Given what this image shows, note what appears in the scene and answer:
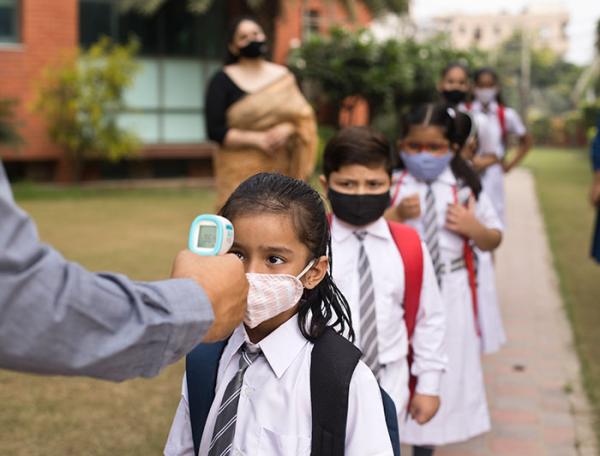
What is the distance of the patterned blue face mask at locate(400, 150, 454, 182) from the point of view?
13.2 ft

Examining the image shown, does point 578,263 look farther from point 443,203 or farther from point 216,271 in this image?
point 216,271

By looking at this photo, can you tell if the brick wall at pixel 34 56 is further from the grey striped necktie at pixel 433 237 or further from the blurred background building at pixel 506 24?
the blurred background building at pixel 506 24

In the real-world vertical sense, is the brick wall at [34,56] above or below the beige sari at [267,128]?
→ below

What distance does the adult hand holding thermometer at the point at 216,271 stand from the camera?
1.46 m

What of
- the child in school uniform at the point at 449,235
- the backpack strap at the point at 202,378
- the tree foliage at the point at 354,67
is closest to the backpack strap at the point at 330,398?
the backpack strap at the point at 202,378

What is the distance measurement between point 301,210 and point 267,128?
131 inches

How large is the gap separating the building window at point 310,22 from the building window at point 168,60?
3.16 metres

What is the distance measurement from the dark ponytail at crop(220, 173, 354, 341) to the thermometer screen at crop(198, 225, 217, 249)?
1.67ft

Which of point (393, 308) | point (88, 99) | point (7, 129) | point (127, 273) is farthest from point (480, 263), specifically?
point (88, 99)

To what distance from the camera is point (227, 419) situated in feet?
6.79

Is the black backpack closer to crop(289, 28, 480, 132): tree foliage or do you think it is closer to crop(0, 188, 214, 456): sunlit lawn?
crop(0, 188, 214, 456): sunlit lawn

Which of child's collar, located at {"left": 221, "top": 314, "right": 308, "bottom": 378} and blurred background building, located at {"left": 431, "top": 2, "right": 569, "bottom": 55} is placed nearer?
child's collar, located at {"left": 221, "top": 314, "right": 308, "bottom": 378}

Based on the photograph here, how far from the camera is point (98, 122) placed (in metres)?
17.7

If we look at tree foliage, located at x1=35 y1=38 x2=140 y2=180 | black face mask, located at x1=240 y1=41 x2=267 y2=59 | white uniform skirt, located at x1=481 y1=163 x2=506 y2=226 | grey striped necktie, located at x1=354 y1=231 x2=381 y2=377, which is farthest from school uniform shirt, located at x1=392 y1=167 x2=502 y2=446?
tree foliage, located at x1=35 y1=38 x2=140 y2=180
